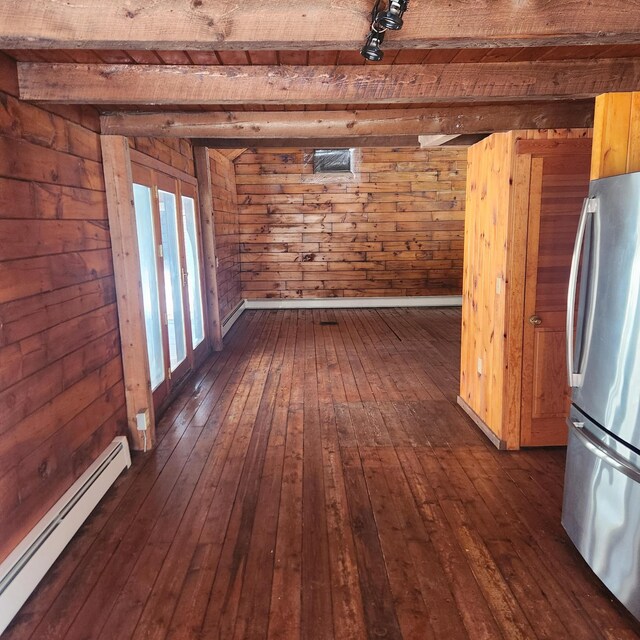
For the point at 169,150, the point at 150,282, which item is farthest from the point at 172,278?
the point at 169,150

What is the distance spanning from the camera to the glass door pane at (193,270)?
17.5 ft

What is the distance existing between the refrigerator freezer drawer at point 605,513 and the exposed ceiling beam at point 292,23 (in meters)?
1.53

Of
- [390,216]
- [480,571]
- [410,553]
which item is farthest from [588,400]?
[390,216]

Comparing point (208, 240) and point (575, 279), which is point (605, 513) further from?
point (208, 240)

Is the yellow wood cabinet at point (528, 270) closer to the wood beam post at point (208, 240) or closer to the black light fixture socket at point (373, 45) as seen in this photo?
the black light fixture socket at point (373, 45)

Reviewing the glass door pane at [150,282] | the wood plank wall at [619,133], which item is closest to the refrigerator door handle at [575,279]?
the wood plank wall at [619,133]

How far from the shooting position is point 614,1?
1.65 meters

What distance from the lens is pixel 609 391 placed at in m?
1.95

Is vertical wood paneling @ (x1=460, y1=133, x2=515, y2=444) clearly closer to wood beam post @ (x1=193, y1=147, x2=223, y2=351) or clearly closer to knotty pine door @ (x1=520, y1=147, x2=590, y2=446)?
knotty pine door @ (x1=520, y1=147, x2=590, y2=446)

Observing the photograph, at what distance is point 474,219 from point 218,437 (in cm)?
246

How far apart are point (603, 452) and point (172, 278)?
12.4 ft

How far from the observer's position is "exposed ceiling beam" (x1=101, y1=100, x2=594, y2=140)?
3117mm

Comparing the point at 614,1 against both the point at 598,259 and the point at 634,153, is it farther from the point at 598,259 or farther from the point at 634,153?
the point at 598,259

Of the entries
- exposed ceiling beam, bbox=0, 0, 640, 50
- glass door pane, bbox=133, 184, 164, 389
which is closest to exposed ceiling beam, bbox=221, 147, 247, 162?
glass door pane, bbox=133, 184, 164, 389
